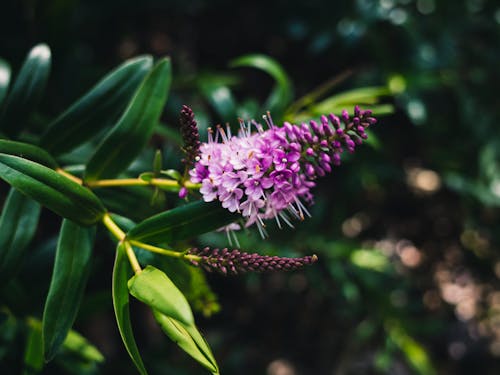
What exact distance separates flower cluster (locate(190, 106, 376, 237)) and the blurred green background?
61 cm

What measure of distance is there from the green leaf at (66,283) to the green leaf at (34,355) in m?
0.35

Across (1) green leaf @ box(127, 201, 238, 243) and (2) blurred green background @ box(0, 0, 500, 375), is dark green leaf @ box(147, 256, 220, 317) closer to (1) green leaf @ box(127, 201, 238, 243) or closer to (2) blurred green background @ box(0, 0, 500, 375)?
(1) green leaf @ box(127, 201, 238, 243)

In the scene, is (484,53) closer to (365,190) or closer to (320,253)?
(365,190)

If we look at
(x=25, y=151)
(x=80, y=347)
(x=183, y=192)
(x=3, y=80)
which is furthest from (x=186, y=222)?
(x=3, y=80)

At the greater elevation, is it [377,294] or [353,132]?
[353,132]

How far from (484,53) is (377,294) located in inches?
46.9

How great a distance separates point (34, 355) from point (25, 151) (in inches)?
23.2

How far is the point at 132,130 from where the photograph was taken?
4.12 feet

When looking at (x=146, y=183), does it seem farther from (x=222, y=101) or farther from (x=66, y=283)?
(x=222, y=101)

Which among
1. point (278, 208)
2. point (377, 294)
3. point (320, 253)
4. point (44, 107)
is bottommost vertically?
point (377, 294)

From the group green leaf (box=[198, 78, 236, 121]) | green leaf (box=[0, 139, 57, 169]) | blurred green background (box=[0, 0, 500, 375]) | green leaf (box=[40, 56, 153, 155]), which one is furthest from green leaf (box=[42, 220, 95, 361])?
green leaf (box=[198, 78, 236, 121])

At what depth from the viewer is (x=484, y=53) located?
2342 millimetres

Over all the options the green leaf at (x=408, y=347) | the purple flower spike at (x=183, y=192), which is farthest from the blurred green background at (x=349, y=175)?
the purple flower spike at (x=183, y=192)

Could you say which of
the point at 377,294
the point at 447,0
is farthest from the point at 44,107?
the point at 447,0
